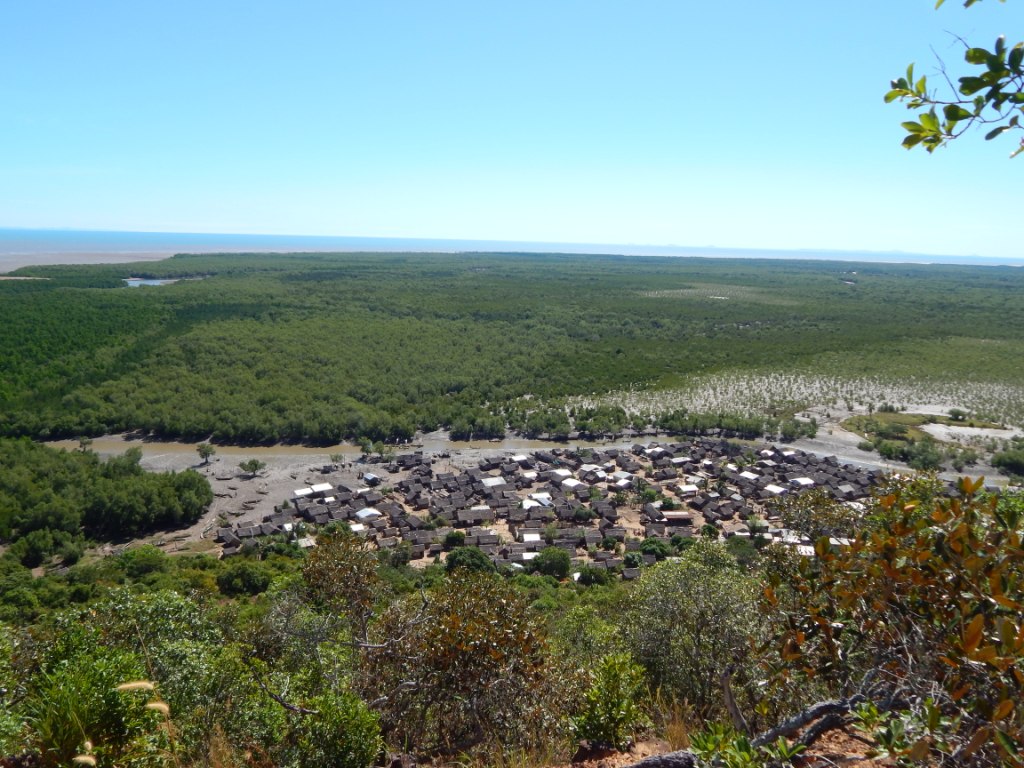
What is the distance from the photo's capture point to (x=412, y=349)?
193ft

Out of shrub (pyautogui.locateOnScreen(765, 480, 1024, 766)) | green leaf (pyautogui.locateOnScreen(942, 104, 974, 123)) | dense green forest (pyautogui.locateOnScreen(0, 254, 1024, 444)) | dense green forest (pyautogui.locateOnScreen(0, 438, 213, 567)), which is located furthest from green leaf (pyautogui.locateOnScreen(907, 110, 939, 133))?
dense green forest (pyautogui.locateOnScreen(0, 254, 1024, 444))

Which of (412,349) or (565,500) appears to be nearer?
(565,500)

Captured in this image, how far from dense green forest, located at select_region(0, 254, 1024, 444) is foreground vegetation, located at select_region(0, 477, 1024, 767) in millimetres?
28961

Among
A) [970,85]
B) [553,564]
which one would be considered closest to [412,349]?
[553,564]

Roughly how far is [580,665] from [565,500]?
18771 millimetres

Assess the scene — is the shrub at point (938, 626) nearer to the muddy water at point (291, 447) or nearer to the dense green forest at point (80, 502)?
the dense green forest at point (80, 502)

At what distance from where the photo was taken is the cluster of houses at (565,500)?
2344 centimetres

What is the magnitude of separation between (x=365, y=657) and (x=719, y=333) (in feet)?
238

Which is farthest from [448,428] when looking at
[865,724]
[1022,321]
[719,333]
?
[1022,321]

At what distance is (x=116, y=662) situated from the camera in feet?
16.6

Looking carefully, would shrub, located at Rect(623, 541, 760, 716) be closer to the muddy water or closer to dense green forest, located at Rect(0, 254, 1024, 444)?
the muddy water

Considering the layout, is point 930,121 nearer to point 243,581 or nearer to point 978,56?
point 978,56

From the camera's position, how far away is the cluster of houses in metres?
23.4

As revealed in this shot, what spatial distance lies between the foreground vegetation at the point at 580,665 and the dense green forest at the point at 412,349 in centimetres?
2896
